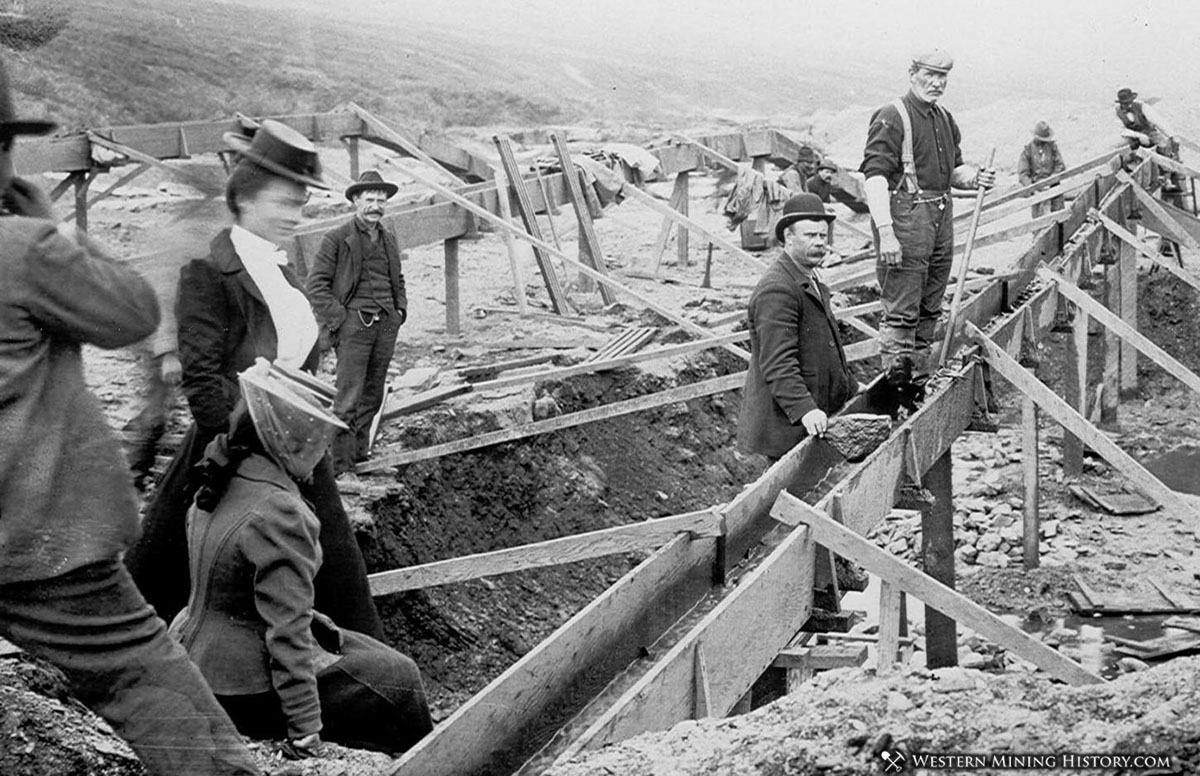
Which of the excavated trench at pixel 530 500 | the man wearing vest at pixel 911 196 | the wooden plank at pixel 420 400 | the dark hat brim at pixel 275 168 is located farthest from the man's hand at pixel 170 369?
the man wearing vest at pixel 911 196

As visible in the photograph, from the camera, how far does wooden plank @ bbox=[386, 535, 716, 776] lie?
3426 millimetres

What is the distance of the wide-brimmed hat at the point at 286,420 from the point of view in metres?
3.51

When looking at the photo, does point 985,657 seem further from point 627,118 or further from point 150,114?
point 627,118

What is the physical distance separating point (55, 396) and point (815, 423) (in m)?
3.62

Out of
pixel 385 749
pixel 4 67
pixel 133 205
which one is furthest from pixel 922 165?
pixel 133 205

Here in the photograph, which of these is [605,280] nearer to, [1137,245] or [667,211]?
[667,211]

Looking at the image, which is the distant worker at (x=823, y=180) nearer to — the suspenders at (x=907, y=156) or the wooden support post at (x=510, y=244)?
the wooden support post at (x=510, y=244)

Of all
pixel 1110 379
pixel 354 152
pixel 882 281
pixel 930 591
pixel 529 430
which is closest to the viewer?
pixel 930 591

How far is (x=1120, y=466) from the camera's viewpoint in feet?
22.5

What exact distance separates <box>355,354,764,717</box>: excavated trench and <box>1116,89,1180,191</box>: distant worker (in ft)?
19.9

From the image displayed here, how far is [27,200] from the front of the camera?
304 cm

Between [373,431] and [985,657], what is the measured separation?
3.78 m

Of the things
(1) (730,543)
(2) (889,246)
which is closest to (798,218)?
(2) (889,246)

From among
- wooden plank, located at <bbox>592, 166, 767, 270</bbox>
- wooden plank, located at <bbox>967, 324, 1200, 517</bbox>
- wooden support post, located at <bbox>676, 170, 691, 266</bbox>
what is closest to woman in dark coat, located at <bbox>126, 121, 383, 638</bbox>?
wooden plank, located at <bbox>967, 324, 1200, 517</bbox>
